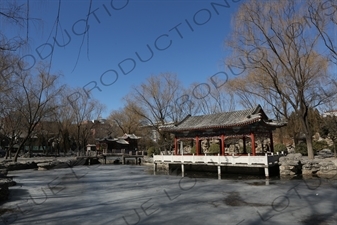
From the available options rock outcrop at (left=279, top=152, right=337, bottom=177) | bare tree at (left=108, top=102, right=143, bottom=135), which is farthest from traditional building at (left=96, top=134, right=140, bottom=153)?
rock outcrop at (left=279, top=152, right=337, bottom=177)

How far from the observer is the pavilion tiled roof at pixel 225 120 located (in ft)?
51.9

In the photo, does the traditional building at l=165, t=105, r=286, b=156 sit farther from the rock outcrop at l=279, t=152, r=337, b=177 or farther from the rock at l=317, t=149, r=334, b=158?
the rock at l=317, t=149, r=334, b=158

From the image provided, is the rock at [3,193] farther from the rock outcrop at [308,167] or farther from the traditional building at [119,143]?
the traditional building at [119,143]

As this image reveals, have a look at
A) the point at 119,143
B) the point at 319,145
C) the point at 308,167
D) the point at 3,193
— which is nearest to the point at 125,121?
the point at 119,143

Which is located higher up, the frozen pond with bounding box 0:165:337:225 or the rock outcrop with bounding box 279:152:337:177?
the rock outcrop with bounding box 279:152:337:177

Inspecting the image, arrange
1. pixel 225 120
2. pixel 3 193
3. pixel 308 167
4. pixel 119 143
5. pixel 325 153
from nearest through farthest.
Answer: pixel 3 193 → pixel 308 167 → pixel 225 120 → pixel 325 153 → pixel 119 143

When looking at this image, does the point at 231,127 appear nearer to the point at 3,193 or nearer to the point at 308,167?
the point at 308,167

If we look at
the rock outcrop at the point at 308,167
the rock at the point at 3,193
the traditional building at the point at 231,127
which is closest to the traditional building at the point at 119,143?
the traditional building at the point at 231,127

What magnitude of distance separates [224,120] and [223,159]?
9.05 ft

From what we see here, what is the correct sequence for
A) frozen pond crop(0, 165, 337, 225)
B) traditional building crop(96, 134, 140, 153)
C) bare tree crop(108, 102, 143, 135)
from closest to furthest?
1. frozen pond crop(0, 165, 337, 225)
2. traditional building crop(96, 134, 140, 153)
3. bare tree crop(108, 102, 143, 135)

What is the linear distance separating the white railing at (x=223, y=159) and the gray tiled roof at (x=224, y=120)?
1.93 metres

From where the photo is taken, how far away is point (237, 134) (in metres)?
16.8

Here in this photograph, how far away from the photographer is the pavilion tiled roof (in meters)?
15.8

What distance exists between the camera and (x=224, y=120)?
687 inches
